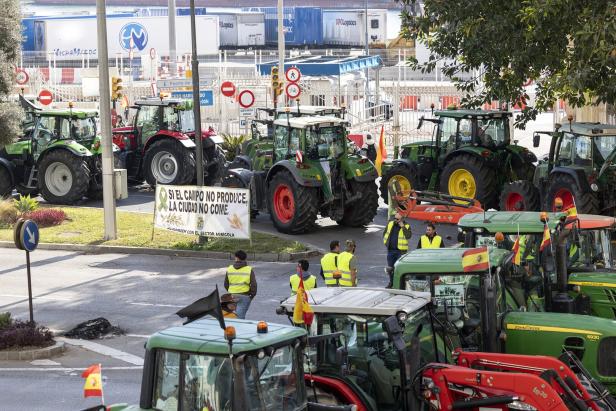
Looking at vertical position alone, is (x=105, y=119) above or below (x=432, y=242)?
above

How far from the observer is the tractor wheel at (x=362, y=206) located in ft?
85.4

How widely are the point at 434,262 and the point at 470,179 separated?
49.6 feet

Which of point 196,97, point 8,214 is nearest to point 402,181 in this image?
point 196,97

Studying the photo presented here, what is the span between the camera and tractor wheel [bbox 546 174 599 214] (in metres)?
23.1

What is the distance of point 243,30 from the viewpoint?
87.8m

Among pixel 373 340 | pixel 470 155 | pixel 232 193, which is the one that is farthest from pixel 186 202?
pixel 373 340

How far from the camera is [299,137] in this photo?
85.1ft

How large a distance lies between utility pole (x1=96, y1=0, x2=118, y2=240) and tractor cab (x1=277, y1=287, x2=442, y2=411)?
1520 cm

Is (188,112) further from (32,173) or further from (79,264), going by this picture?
(79,264)

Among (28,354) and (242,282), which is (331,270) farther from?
(28,354)

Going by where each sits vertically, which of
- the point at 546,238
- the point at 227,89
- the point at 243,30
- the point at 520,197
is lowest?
the point at 520,197

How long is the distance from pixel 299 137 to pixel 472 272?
14.3 meters

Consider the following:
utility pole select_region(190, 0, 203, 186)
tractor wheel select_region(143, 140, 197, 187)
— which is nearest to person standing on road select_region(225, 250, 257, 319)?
utility pole select_region(190, 0, 203, 186)

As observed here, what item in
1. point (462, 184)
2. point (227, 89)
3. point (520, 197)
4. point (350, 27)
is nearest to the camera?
point (520, 197)
